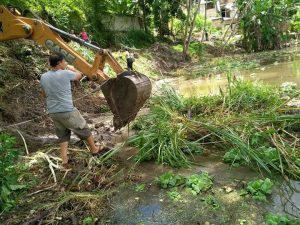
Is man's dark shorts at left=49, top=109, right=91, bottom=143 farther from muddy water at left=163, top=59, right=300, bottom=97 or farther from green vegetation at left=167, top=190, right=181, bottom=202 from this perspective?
muddy water at left=163, top=59, right=300, bottom=97

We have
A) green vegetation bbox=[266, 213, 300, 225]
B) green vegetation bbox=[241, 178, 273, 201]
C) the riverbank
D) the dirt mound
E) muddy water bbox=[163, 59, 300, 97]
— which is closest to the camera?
green vegetation bbox=[266, 213, 300, 225]

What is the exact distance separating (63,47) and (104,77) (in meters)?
0.89

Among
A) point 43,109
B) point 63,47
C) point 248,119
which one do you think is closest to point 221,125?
point 248,119

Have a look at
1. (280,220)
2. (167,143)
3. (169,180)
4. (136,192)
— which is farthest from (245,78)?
(280,220)

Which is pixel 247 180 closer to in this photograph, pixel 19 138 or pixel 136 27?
pixel 19 138

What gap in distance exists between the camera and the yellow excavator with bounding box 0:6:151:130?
5.48 meters

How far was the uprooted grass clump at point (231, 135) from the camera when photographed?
16.1 feet

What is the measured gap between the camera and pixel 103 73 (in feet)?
19.0

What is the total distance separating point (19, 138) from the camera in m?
6.82

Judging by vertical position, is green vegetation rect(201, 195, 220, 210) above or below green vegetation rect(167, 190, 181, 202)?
above

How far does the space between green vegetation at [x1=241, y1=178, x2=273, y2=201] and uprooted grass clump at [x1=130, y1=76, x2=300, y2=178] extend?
1.37 ft

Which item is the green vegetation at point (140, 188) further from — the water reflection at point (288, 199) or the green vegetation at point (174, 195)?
the water reflection at point (288, 199)

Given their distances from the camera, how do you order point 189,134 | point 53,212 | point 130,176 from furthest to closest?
point 189,134 → point 130,176 → point 53,212

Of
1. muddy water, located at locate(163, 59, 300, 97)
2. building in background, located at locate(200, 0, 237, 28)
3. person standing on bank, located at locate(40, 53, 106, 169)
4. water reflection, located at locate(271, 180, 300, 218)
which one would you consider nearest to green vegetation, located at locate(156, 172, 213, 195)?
water reflection, located at locate(271, 180, 300, 218)
